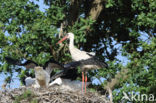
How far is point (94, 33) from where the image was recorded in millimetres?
23609

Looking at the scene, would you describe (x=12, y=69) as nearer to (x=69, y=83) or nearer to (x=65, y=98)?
(x=69, y=83)

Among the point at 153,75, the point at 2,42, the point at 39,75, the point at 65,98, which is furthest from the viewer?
the point at 2,42

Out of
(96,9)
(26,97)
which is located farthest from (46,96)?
(96,9)

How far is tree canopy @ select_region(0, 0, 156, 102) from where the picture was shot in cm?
2162

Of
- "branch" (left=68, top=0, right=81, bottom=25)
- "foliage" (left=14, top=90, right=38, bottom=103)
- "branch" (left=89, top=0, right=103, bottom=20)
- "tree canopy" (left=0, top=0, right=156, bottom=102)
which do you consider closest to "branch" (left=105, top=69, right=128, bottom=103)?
"tree canopy" (left=0, top=0, right=156, bottom=102)

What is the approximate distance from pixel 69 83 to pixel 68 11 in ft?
15.1

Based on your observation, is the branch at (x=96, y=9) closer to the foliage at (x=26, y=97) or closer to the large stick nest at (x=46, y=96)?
the large stick nest at (x=46, y=96)

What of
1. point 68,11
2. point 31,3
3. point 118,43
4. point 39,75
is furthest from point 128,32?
point 39,75

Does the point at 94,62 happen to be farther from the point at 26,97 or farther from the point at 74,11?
the point at 74,11

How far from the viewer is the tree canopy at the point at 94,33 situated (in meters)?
21.6

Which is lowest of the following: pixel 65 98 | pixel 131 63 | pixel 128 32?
pixel 65 98

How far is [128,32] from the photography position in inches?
940

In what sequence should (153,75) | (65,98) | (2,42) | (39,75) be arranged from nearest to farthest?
1. (65,98)
2. (39,75)
3. (153,75)
4. (2,42)

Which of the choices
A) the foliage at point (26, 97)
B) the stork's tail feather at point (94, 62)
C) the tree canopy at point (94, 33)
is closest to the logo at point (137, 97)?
the tree canopy at point (94, 33)
